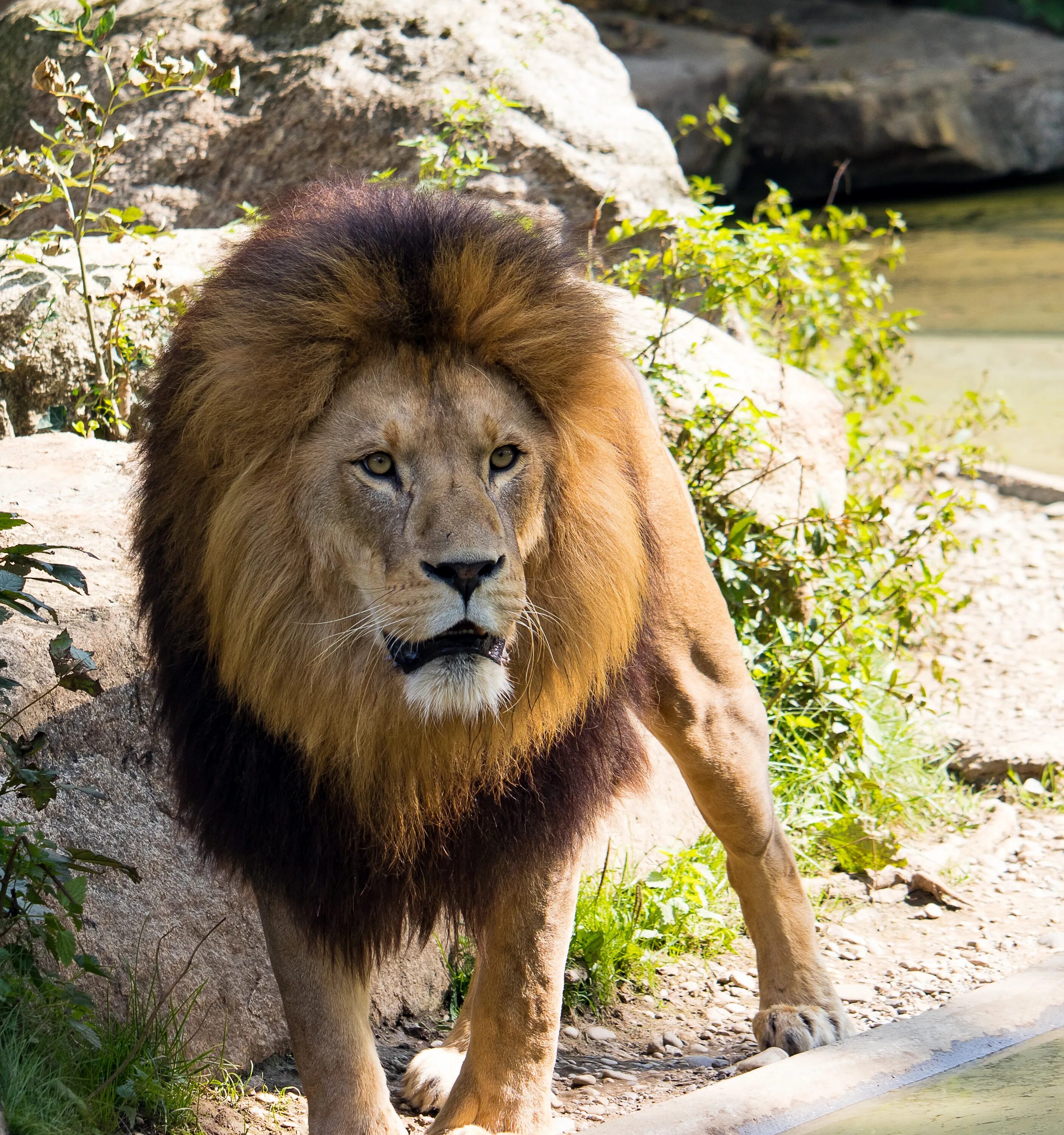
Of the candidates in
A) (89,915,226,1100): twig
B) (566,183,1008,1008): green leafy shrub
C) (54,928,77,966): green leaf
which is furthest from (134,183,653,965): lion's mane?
(566,183,1008,1008): green leafy shrub

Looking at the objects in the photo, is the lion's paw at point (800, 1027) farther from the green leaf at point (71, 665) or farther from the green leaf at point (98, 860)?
the green leaf at point (71, 665)

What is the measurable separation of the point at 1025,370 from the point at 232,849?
686 cm

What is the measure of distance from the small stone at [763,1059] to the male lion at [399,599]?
1.66 feet

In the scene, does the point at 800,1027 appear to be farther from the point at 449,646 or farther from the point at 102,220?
the point at 102,220

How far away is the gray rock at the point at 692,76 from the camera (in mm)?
13750

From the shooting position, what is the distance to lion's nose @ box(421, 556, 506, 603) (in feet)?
6.86

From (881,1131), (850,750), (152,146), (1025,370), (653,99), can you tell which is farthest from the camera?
(653,99)

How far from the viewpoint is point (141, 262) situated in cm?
423

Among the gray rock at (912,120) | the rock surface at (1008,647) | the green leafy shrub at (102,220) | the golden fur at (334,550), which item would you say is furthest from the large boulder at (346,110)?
the gray rock at (912,120)

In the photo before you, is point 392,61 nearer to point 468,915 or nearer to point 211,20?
point 211,20

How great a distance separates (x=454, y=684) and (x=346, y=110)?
3673 millimetres

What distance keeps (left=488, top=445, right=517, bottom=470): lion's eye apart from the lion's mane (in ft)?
0.29

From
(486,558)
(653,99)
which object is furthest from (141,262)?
(653,99)

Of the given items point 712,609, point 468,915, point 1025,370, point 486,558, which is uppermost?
point 486,558
